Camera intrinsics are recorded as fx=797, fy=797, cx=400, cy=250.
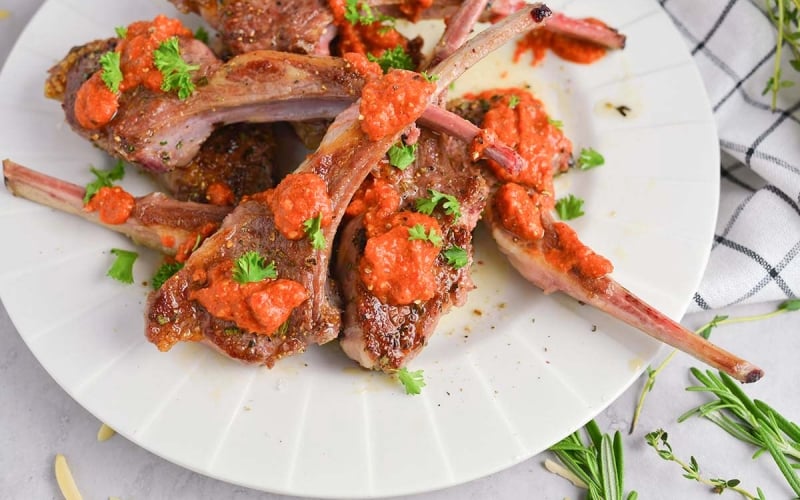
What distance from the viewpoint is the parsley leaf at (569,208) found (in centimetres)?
407

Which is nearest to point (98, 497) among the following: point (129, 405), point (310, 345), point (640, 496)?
point (129, 405)

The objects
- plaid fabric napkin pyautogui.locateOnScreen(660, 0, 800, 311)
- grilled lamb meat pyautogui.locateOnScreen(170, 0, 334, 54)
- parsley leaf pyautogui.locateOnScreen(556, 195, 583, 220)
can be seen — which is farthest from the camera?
plaid fabric napkin pyautogui.locateOnScreen(660, 0, 800, 311)

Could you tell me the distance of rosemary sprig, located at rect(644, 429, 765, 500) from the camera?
3743mm

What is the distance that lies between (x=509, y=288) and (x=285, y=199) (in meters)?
1.26

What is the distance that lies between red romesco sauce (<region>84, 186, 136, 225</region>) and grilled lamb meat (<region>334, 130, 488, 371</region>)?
1.05 m

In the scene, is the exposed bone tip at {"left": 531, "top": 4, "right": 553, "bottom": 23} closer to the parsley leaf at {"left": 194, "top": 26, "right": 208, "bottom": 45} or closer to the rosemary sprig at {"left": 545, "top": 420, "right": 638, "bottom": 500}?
the parsley leaf at {"left": 194, "top": 26, "right": 208, "bottom": 45}

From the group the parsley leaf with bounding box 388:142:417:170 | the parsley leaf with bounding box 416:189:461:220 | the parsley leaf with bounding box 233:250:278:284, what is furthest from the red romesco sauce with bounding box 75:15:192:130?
the parsley leaf with bounding box 416:189:461:220

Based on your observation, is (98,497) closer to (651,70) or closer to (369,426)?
(369,426)

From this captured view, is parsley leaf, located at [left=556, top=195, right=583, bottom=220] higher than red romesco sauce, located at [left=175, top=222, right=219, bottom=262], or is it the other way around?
parsley leaf, located at [left=556, top=195, right=583, bottom=220]

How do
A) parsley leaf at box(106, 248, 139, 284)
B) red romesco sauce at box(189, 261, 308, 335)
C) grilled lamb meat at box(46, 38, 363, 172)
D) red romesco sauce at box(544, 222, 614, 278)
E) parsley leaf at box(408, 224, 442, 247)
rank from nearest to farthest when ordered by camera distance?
red romesco sauce at box(189, 261, 308, 335) < parsley leaf at box(408, 224, 442, 247) < red romesco sauce at box(544, 222, 614, 278) < grilled lamb meat at box(46, 38, 363, 172) < parsley leaf at box(106, 248, 139, 284)

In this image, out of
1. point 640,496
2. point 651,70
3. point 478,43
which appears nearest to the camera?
point 478,43

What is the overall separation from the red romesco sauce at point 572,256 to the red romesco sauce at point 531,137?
19 cm

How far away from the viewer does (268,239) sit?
3.40 metres

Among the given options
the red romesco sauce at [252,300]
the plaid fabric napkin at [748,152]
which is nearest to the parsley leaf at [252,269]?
the red romesco sauce at [252,300]
